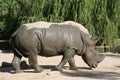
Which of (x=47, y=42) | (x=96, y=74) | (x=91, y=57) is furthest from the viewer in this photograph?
(x=91, y=57)

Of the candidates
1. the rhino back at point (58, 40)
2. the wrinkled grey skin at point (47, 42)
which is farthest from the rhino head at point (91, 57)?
the rhino back at point (58, 40)

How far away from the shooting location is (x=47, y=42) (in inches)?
443

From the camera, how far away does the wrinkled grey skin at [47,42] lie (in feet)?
36.7

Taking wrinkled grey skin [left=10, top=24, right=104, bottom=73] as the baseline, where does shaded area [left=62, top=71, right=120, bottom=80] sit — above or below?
below

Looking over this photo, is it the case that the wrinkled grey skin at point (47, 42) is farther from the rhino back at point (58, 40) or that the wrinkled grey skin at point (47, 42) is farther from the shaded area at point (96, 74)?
the shaded area at point (96, 74)

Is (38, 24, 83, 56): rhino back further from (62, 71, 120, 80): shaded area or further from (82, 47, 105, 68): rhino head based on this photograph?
(62, 71, 120, 80): shaded area

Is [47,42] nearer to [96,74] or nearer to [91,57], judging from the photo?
[91,57]

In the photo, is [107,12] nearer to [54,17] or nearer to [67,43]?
[54,17]

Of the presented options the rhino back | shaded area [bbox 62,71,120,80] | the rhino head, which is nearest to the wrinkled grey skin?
the rhino back

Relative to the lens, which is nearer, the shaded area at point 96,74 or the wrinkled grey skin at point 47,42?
the shaded area at point 96,74

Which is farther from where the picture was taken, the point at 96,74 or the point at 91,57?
the point at 91,57

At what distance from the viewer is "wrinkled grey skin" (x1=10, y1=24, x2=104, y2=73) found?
11.2m

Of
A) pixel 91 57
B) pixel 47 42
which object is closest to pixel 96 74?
pixel 91 57

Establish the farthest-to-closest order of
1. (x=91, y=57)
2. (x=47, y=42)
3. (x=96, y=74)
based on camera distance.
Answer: (x=91, y=57) → (x=47, y=42) → (x=96, y=74)
